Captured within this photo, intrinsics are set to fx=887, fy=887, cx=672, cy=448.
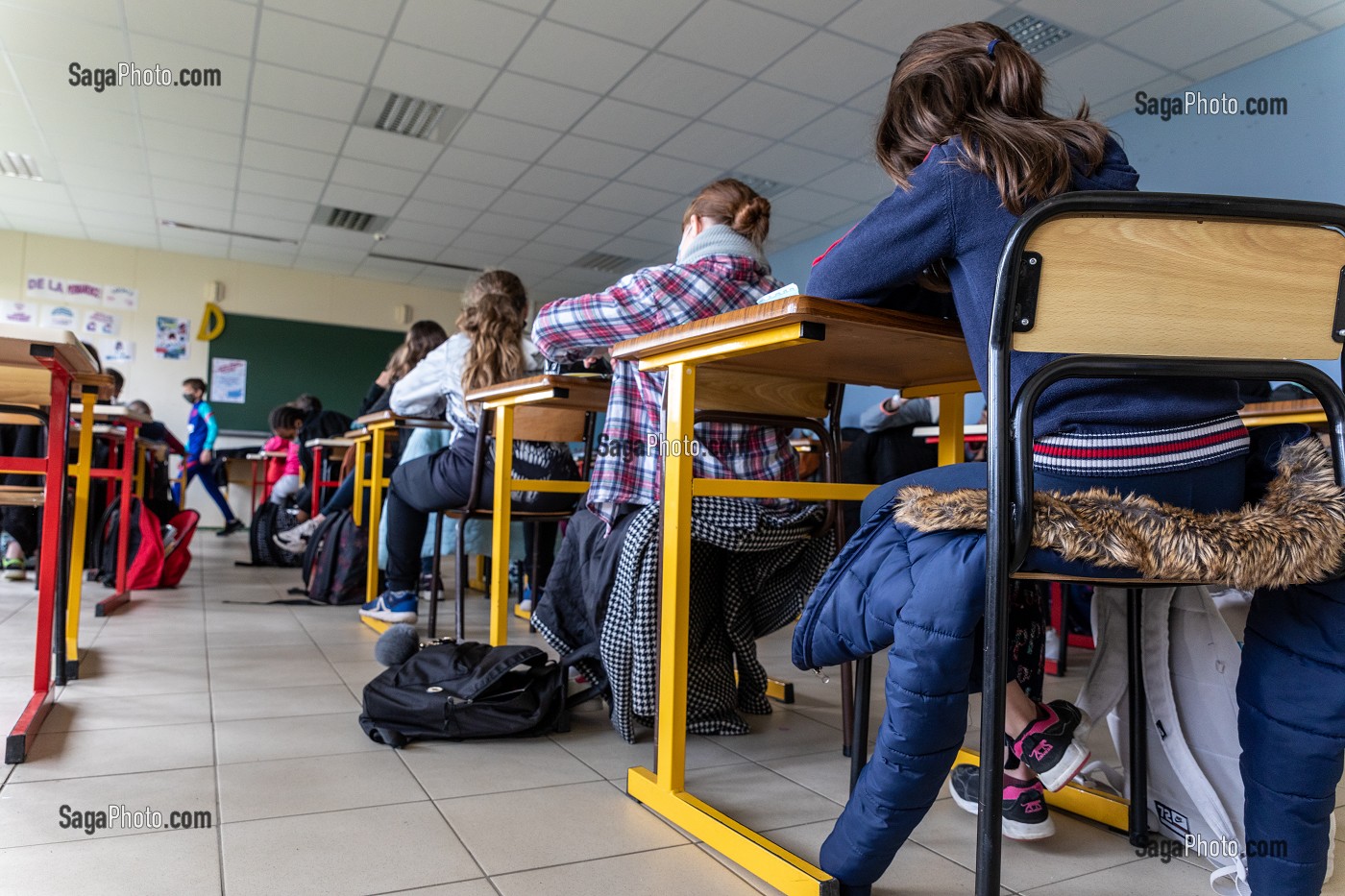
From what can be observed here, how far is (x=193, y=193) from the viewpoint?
6.66m

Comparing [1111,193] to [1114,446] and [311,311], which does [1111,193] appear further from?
[311,311]

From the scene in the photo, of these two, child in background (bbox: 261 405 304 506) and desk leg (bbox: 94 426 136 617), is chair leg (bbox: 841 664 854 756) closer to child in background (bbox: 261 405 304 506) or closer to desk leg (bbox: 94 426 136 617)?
desk leg (bbox: 94 426 136 617)

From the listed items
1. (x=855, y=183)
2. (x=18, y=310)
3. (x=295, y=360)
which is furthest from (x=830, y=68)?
(x=18, y=310)

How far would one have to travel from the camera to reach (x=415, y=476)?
286 centimetres

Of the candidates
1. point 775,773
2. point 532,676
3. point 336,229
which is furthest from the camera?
point 336,229

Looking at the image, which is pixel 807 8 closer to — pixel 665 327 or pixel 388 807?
pixel 665 327

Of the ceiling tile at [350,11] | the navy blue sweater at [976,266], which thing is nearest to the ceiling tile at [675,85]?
the ceiling tile at [350,11]

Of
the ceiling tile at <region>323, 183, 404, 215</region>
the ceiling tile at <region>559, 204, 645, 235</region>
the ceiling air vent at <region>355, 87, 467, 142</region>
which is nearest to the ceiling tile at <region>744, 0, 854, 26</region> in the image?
the ceiling air vent at <region>355, 87, 467, 142</region>

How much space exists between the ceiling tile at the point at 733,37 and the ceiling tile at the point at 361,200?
10.2 ft

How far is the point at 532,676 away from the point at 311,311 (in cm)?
810

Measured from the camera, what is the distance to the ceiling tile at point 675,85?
4.49m

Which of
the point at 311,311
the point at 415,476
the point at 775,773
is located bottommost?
the point at 775,773

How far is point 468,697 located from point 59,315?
8.23 metres

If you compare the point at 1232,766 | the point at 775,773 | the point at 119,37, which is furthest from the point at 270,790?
the point at 119,37
